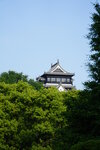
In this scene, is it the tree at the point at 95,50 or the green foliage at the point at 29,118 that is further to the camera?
the green foliage at the point at 29,118

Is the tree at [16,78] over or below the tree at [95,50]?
over

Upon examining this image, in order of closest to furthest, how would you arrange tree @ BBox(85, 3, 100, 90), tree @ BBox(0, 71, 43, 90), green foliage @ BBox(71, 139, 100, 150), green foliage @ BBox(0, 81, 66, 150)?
1. green foliage @ BBox(71, 139, 100, 150)
2. tree @ BBox(85, 3, 100, 90)
3. green foliage @ BBox(0, 81, 66, 150)
4. tree @ BBox(0, 71, 43, 90)

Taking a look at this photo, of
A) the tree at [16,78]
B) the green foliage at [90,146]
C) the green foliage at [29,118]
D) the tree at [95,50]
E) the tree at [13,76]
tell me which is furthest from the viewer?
the tree at [13,76]

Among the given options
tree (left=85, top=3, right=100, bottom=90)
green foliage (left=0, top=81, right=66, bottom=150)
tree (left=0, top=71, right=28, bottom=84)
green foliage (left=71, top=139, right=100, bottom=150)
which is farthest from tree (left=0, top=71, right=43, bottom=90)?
green foliage (left=71, top=139, right=100, bottom=150)

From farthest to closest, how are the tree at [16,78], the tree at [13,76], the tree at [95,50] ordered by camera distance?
the tree at [13,76] → the tree at [16,78] → the tree at [95,50]

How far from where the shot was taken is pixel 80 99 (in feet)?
64.1

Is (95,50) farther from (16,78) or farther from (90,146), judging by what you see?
(16,78)

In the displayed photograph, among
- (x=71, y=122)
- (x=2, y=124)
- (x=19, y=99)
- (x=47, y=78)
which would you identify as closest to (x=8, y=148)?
(x=2, y=124)

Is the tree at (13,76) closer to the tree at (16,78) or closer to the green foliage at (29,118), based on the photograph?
the tree at (16,78)

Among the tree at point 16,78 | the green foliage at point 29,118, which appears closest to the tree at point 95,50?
the green foliage at point 29,118

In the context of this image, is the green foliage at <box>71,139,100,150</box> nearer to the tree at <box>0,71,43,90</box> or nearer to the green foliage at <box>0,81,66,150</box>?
the green foliage at <box>0,81,66,150</box>

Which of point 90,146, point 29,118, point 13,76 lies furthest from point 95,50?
point 13,76

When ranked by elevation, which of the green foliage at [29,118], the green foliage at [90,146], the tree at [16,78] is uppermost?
the tree at [16,78]

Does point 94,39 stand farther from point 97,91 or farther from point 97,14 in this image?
point 97,91
